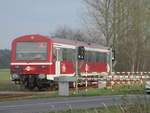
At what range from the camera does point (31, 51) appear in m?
31.2

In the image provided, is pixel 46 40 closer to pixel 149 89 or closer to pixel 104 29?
pixel 149 89

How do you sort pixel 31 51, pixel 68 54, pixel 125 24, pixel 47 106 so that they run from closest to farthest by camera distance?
pixel 47 106 < pixel 31 51 < pixel 68 54 < pixel 125 24

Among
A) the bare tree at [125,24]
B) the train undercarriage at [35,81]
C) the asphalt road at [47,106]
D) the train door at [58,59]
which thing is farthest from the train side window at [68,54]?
the bare tree at [125,24]

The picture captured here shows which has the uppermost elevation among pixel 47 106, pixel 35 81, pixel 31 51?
pixel 31 51

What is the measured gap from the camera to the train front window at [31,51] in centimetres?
3075

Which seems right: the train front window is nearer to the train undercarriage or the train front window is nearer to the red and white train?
the red and white train

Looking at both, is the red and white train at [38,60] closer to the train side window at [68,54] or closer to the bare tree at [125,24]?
the train side window at [68,54]

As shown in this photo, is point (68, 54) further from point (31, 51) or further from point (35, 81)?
point (35, 81)

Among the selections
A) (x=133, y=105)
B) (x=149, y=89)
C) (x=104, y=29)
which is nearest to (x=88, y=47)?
(x=149, y=89)

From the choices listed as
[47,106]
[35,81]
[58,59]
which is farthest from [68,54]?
[47,106]

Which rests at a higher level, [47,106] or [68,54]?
[68,54]

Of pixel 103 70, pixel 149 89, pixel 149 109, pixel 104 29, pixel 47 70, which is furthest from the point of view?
pixel 104 29

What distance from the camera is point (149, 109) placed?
11.9 metres

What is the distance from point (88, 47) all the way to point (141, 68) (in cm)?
2604
